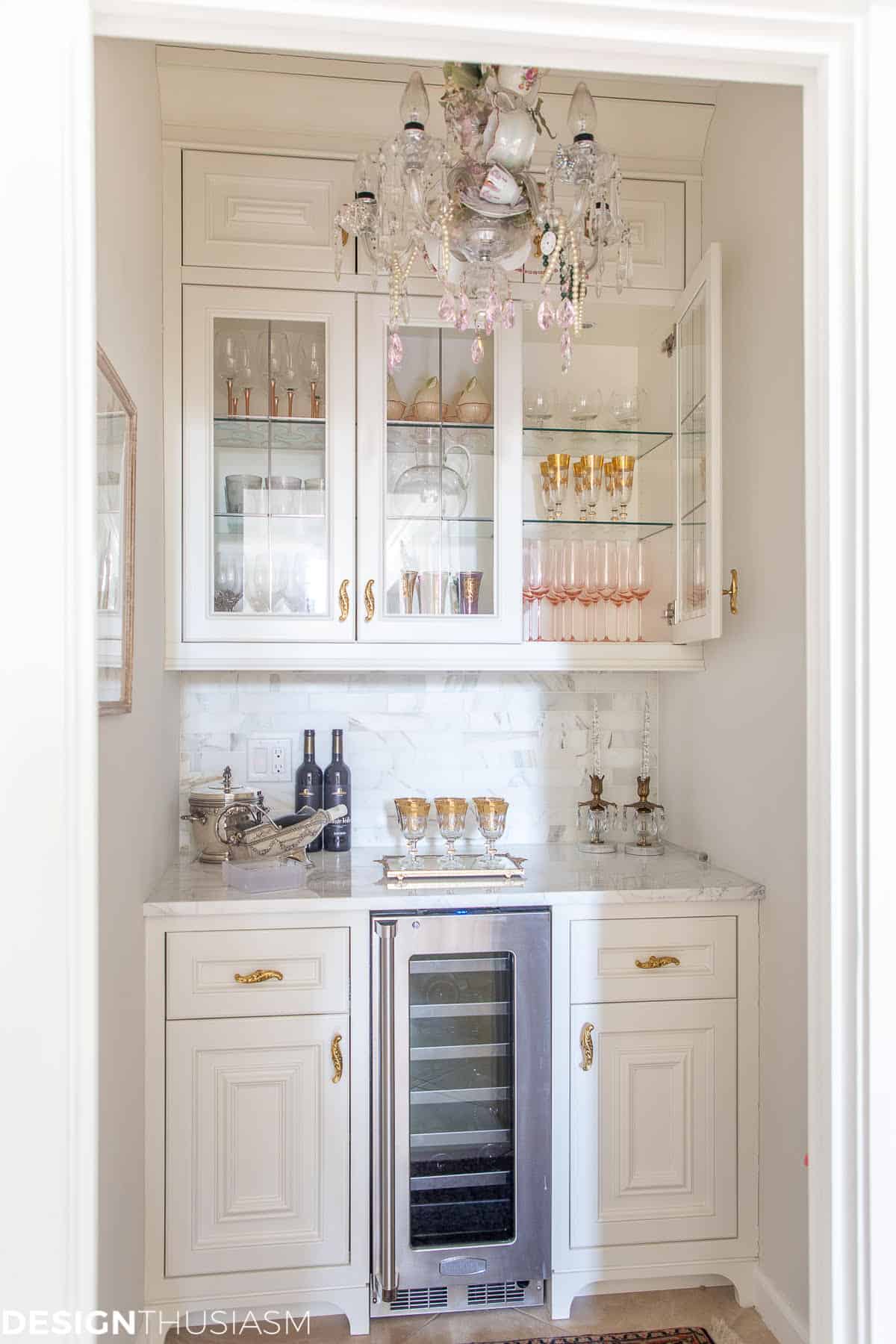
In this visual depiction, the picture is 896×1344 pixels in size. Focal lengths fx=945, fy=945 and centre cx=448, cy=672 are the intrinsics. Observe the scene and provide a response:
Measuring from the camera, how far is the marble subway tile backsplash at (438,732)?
8.52ft

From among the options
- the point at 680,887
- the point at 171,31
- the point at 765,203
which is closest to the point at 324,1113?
the point at 680,887

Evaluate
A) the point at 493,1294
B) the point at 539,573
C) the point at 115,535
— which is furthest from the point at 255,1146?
the point at 539,573

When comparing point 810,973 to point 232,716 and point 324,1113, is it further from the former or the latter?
point 232,716

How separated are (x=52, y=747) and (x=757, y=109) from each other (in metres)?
2.14

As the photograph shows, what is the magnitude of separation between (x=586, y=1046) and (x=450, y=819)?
613 millimetres

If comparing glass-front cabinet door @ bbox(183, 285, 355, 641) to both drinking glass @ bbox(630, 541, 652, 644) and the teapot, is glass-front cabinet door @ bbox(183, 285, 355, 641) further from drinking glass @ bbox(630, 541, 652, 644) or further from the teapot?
drinking glass @ bbox(630, 541, 652, 644)

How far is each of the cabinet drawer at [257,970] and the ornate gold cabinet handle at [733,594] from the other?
116 centimetres

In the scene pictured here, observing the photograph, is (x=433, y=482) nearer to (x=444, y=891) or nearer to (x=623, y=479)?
(x=623, y=479)

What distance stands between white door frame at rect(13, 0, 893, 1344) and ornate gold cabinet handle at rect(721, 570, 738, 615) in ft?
3.95

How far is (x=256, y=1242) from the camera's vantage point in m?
2.02

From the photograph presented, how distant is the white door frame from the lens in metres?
0.83

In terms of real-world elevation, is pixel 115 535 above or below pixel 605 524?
below

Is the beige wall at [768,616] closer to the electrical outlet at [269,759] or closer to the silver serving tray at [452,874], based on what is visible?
the silver serving tray at [452,874]

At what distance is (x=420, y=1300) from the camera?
6.93 ft
